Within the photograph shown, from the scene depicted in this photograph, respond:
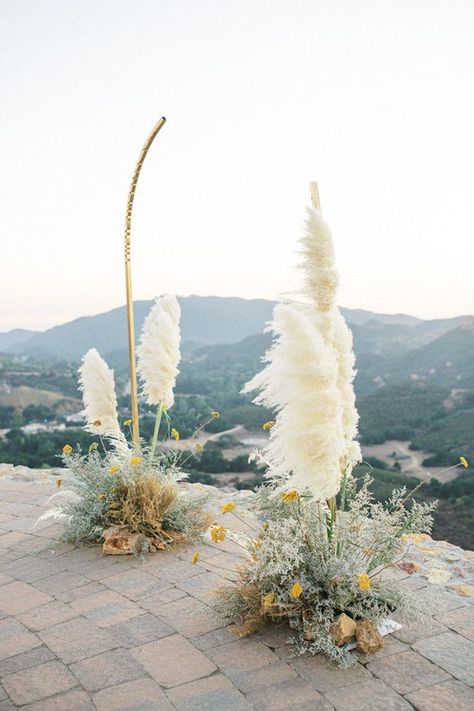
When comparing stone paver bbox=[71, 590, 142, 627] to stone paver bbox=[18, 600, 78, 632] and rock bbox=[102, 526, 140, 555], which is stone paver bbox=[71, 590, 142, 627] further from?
rock bbox=[102, 526, 140, 555]

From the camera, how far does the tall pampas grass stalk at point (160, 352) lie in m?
4.36

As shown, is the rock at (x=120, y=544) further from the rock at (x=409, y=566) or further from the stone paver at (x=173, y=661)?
the rock at (x=409, y=566)

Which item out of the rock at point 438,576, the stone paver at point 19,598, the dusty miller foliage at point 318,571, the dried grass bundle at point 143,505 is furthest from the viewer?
the dried grass bundle at point 143,505

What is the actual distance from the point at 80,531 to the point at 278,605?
6.20ft

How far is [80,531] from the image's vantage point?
13.7 ft

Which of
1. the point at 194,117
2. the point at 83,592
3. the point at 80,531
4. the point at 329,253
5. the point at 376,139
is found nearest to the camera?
the point at 329,253

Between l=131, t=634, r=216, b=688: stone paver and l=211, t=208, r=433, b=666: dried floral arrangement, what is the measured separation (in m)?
0.26

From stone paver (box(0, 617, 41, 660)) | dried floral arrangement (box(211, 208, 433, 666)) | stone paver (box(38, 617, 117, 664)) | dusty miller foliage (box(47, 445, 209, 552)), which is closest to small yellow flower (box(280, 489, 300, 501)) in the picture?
dried floral arrangement (box(211, 208, 433, 666))

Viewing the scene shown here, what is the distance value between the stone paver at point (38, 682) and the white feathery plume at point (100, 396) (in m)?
1.86

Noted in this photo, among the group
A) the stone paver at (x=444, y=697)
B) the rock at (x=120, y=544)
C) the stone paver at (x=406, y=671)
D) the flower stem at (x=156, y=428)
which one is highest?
the flower stem at (x=156, y=428)

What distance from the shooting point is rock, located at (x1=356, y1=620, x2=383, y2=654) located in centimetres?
260

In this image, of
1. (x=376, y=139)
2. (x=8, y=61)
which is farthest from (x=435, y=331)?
(x=8, y=61)

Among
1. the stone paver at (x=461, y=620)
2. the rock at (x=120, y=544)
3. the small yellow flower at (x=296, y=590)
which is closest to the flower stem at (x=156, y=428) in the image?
the rock at (x=120, y=544)

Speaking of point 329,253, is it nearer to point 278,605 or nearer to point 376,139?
point 278,605
